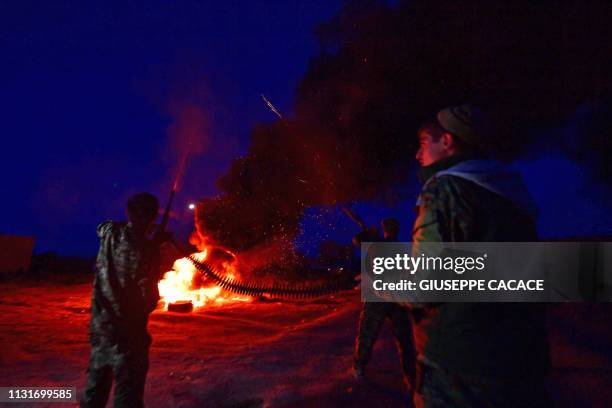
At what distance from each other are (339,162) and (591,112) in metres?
5.75

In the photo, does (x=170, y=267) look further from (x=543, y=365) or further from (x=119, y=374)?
(x=543, y=365)

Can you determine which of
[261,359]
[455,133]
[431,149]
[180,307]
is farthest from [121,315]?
[180,307]

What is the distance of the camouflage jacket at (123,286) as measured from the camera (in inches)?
126

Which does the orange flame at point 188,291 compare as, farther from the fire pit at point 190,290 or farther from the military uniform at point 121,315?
the military uniform at point 121,315

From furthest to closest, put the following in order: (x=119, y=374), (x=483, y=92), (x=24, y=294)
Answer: (x=24, y=294), (x=483, y=92), (x=119, y=374)

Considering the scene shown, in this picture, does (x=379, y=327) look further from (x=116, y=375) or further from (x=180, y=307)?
(x=180, y=307)

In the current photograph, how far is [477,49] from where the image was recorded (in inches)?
361

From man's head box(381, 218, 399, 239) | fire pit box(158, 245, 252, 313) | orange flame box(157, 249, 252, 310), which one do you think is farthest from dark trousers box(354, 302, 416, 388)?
orange flame box(157, 249, 252, 310)

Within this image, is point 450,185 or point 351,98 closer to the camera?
point 450,185

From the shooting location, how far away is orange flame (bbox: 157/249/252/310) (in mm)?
12266

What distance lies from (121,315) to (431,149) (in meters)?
2.49

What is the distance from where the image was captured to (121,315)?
3193 mm

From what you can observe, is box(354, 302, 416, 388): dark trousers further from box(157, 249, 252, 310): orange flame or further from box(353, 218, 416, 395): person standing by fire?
box(157, 249, 252, 310): orange flame

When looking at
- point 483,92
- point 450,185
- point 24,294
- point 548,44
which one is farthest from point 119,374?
point 24,294
